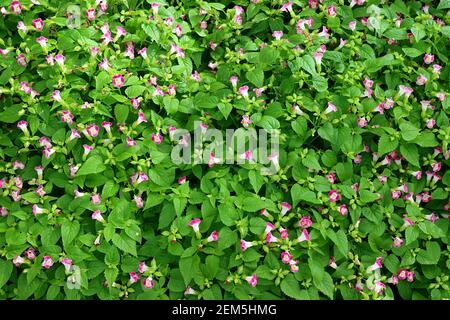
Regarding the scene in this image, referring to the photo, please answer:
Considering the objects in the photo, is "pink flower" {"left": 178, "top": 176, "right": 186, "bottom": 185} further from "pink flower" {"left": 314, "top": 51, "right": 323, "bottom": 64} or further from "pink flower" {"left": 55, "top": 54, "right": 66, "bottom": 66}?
"pink flower" {"left": 314, "top": 51, "right": 323, "bottom": 64}

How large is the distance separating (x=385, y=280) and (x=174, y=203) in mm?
1121

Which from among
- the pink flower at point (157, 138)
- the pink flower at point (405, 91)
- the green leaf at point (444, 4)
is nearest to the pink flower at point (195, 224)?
the pink flower at point (157, 138)

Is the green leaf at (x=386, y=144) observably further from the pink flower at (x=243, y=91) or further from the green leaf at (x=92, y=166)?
the green leaf at (x=92, y=166)

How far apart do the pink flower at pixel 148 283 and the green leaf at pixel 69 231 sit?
0.39 meters

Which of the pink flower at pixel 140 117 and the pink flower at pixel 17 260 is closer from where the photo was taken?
the pink flower at pixel 17 260

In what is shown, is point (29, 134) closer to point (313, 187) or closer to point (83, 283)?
point (83, 283)

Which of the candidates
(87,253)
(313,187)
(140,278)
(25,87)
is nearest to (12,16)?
(25,87)

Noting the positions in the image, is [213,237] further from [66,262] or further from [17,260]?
[17,260]

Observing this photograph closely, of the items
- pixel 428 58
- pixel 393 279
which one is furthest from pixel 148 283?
pixel 428 58

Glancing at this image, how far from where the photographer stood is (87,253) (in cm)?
252

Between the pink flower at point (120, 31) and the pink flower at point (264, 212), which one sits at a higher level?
the pink flower at point (120, 31)

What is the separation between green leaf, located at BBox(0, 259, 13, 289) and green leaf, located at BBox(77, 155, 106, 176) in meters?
0.55

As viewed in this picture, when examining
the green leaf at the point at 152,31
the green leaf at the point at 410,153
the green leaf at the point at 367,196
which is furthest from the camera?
the green leaf at the point at 152,31

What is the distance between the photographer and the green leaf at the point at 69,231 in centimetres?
249
